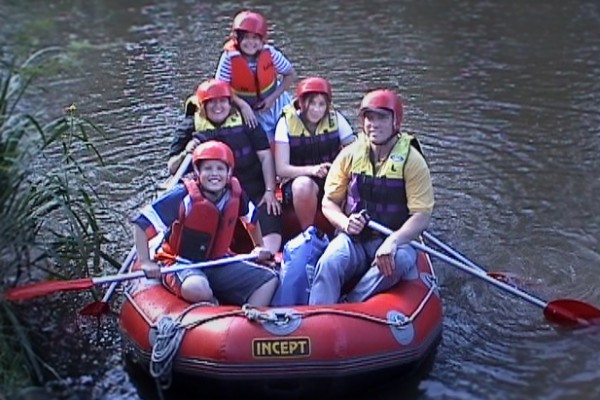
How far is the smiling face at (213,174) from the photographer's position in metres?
4.93

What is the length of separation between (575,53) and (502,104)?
192 centimetres

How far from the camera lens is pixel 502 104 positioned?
9039mm

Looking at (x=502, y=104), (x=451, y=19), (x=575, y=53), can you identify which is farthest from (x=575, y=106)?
(x=451, y=19)

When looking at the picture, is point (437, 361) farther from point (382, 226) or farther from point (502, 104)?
point (502, 104)

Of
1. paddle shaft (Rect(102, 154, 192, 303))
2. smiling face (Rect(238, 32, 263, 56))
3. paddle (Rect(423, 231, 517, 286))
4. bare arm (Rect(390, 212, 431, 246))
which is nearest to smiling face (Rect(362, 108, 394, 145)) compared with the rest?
bare arm (Rect(390, 212, 431, 246))

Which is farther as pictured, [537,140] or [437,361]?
[537,140]

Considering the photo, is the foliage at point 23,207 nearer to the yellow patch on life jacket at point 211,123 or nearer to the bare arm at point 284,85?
the yellow patch on life jacket at point 211,123

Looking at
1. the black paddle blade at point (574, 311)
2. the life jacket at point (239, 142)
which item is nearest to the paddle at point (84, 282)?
the life jacket at point (239, 142)

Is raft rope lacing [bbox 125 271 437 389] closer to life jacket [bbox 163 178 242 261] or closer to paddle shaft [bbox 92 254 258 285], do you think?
paddle shaft [bbox 92 254 258 285]

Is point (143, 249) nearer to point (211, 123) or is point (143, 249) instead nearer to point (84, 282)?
point (84, 282)

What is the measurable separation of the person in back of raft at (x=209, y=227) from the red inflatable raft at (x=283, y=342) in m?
0.26

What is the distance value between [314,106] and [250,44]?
95cm

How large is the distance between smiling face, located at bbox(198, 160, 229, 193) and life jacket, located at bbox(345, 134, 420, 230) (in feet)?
2.13

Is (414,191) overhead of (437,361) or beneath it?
overhead
